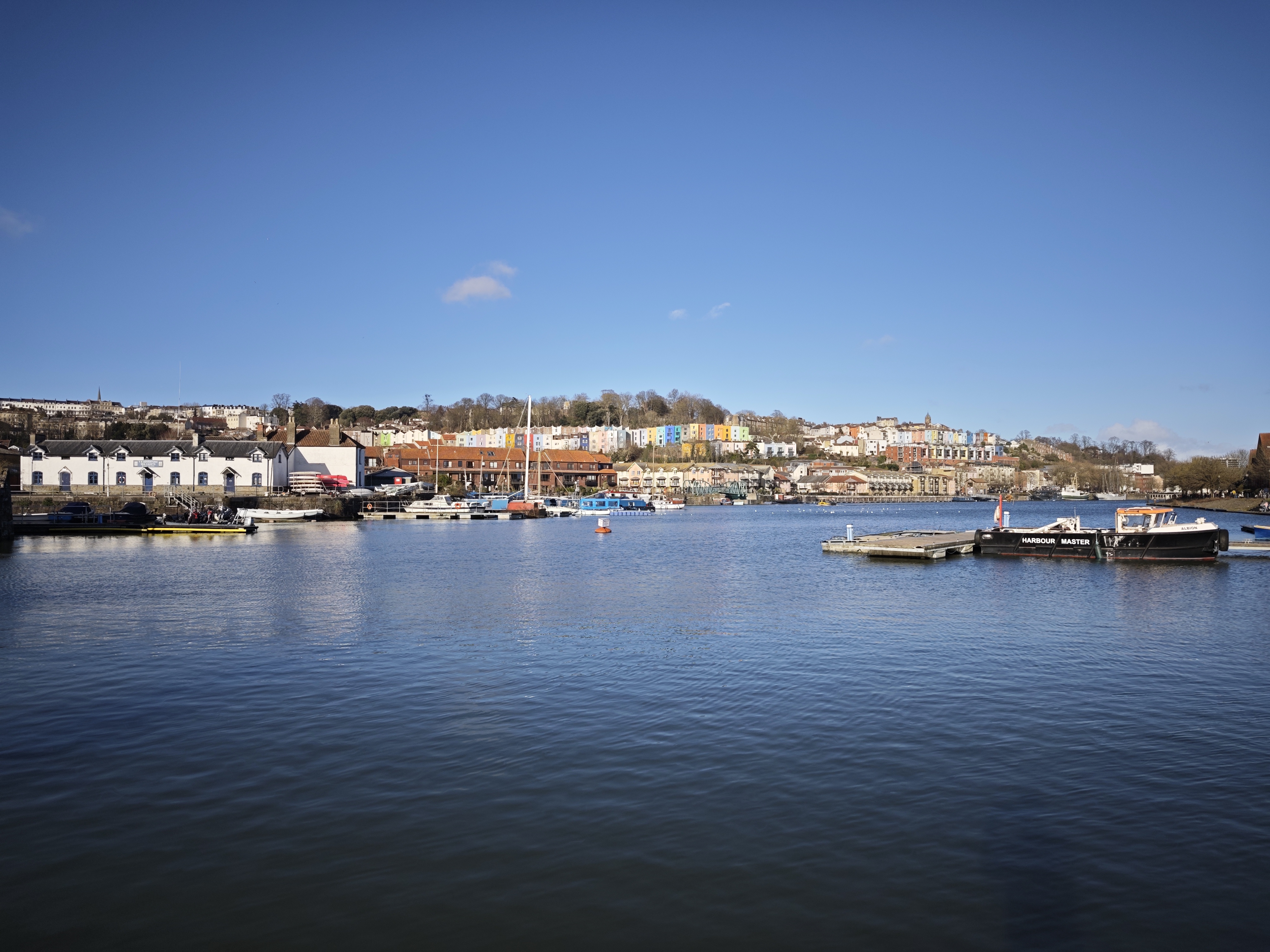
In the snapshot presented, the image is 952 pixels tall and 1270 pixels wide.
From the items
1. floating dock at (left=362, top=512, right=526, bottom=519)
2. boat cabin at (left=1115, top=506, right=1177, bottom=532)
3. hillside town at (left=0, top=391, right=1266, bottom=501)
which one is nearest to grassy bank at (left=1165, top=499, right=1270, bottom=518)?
hillside town at (left=0, top=391, right=1266, bottom=501)

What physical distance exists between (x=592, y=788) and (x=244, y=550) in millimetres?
34478

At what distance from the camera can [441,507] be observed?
7600 cm

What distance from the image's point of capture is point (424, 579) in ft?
92.3

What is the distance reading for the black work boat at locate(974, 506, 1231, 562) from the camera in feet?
110

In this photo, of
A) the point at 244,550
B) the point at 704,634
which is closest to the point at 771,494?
the point at 244,550

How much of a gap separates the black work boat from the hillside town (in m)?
51.8

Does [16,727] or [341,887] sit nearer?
[341,887]

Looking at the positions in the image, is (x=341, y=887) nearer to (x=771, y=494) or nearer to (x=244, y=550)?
(x=244, y=550)

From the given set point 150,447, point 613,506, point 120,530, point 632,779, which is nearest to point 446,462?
point 613,506

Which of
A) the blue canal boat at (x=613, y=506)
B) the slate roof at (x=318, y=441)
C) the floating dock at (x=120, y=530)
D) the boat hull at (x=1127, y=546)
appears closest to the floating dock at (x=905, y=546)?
the boat hull at (x=1127, y=546)

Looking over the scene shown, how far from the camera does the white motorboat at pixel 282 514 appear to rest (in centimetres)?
5978

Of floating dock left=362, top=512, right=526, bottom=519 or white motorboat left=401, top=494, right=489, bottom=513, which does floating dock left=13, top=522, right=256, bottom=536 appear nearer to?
floating dock left=362, top=512, right=526, bottom=519

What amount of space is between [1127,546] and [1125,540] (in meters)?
0.21

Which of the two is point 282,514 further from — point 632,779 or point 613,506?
point 632,779
